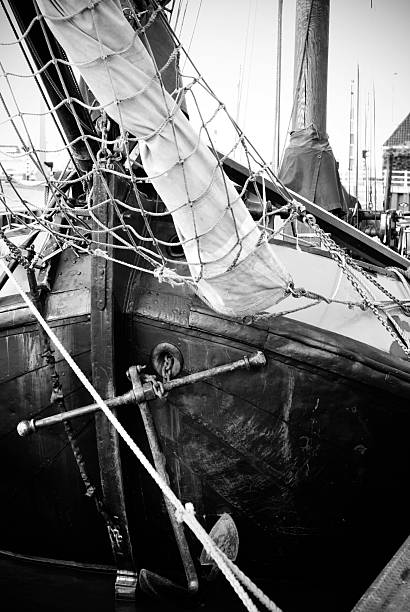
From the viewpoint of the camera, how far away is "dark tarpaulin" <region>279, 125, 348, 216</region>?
555 centimetres

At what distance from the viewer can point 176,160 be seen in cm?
240

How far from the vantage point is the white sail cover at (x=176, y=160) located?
2154 mm

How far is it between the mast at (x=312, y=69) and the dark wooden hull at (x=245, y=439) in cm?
473

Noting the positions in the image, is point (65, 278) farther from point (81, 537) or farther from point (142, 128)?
point (81, 537)

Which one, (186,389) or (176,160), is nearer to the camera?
(176,160)

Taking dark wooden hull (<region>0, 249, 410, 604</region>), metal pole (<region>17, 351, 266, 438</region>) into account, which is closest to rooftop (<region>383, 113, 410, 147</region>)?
dark wooden hull (<region>0, 249, 410, 604</region>)

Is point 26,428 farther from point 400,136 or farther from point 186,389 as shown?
point 400,136

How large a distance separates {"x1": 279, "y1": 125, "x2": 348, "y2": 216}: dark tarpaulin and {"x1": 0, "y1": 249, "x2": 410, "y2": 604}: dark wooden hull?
2.84 metres

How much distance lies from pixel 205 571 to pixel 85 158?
7.66 feet

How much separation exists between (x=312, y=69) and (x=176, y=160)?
5287 millimetres

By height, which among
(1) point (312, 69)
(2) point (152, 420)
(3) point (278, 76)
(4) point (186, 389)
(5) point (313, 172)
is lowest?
(2) point (152, 420)

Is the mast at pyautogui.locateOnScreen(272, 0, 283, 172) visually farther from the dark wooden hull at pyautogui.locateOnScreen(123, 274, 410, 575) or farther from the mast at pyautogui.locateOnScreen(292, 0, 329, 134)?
the dark wooden hull at pyautogui.locateOnScreen(123, 274, 410, 575)

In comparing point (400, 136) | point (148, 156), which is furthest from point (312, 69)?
point (400, 136)

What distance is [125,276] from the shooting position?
9.82ft
